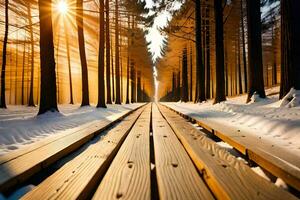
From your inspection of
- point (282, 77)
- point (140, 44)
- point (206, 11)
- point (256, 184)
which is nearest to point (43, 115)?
point (282, 77)

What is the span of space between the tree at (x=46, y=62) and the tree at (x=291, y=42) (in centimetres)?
696

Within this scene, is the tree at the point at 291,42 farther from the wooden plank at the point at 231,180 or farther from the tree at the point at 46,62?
the tree at the point at 46,62

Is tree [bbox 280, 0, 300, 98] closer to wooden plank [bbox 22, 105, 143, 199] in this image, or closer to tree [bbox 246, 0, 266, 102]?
tree [bbox 246, 0, 266, 102]

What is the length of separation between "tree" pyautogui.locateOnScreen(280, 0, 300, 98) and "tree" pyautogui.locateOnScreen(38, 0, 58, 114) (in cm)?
696

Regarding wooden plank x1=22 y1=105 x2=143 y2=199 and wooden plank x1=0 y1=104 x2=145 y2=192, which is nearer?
wooden plank x1=22 y1=105 x2=143 y2=199

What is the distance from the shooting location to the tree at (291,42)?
8141 mm

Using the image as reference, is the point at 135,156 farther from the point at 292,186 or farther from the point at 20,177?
the point at 292,186

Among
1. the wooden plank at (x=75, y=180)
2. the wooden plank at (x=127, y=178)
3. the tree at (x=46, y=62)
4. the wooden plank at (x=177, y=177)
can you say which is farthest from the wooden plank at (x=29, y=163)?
the tree at (x=46, y=62)

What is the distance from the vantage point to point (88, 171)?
2.58 m

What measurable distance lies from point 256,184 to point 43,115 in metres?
8.71

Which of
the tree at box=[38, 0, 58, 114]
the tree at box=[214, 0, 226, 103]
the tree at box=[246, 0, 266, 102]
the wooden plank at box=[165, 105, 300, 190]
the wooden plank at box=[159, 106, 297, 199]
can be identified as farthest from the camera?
the tree at box=[214, 0, 226, 103]

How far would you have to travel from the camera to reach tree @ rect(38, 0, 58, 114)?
411 inches

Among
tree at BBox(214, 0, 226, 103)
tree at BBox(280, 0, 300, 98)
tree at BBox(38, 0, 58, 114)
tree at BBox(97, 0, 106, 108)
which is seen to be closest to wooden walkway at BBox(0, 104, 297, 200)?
tree at BBox(280, 0, 300, 98)

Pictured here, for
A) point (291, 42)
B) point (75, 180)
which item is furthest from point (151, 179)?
point (291, 42)
